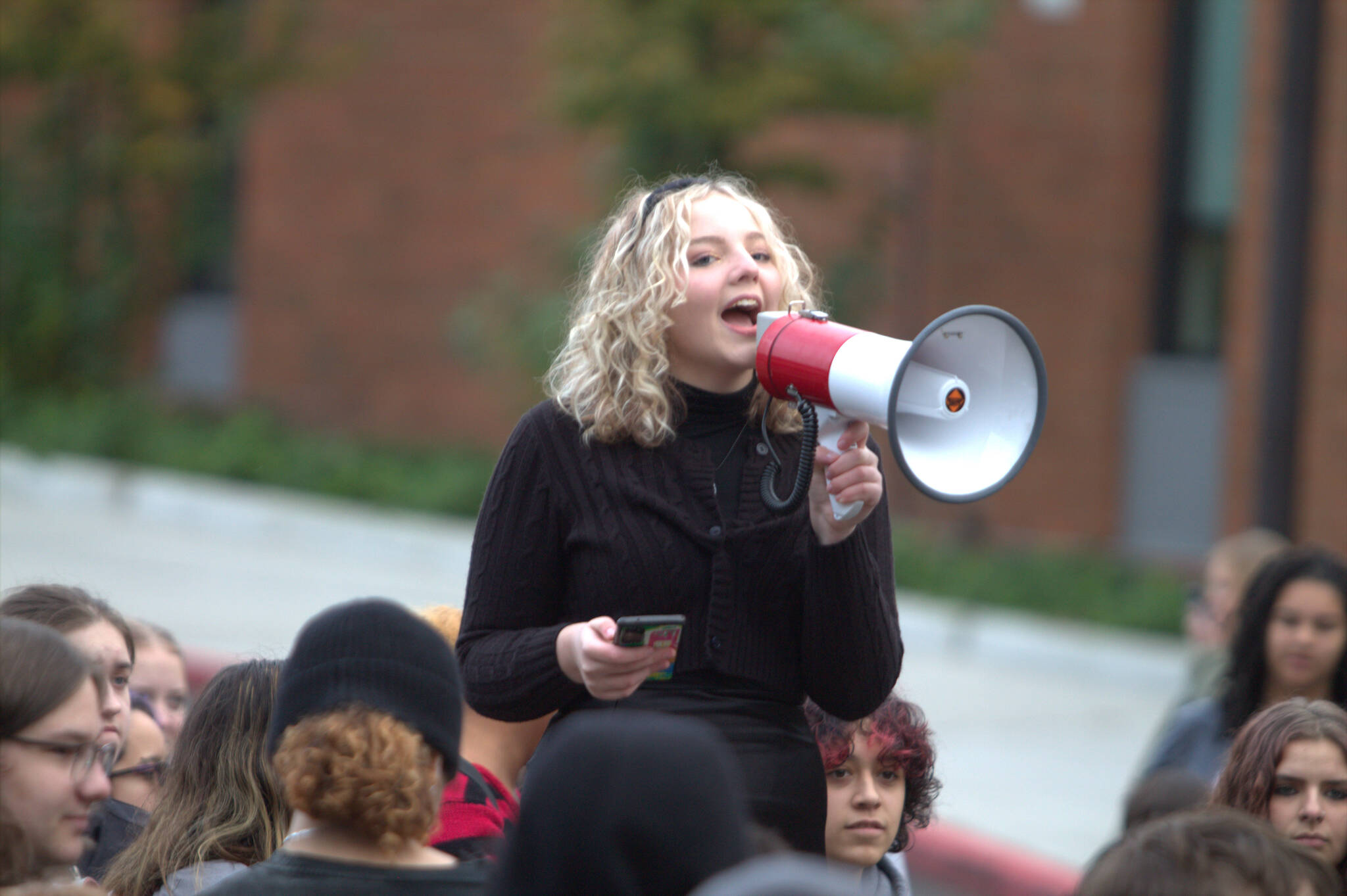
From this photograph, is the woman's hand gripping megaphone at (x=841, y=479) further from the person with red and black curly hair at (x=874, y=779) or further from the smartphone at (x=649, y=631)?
the person with red and black curly hair at (x=874, y=779)

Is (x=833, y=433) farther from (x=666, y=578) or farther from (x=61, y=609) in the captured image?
(x=61, y=609)

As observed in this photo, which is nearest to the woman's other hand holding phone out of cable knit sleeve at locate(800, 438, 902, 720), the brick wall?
cable knit sleeve at locate(800, 438, 902, 720)

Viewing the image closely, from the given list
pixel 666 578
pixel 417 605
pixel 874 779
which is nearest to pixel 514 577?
pixel 666 578

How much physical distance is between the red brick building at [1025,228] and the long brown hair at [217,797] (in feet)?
23.4

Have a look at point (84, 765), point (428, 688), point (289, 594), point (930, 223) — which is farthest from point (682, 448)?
point (930, 223)

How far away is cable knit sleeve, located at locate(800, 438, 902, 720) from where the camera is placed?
8.33ft

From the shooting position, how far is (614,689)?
2426 mm

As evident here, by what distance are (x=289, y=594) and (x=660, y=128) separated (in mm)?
4191

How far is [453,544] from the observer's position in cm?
1200

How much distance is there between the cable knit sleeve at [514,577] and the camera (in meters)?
2.62

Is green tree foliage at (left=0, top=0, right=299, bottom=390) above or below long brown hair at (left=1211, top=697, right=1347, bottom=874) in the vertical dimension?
above

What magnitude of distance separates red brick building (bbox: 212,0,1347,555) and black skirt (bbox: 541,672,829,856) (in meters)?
6.88

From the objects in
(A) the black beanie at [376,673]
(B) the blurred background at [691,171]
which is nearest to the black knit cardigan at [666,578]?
(A) the black beanie at [376,673]

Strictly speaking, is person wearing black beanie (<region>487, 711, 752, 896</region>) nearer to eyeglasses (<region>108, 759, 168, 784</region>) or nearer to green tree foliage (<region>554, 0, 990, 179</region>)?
eyeglasses (<region>108, 759, 168, 784</region>)
